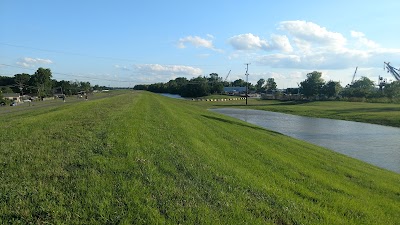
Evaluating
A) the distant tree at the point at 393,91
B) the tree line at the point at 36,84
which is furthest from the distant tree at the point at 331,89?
the tree line at the point at 36,84

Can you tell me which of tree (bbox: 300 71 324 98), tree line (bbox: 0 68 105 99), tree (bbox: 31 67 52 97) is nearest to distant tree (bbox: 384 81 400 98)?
tree (bbox: 300 71 324 98)

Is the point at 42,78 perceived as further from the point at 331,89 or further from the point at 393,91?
the point at 393,91

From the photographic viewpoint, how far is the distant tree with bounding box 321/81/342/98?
4670 inches

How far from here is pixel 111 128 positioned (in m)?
13.3

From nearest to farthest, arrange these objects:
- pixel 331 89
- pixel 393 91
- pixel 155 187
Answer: pixel 155 187
pixel 393 91
pixel 331 89

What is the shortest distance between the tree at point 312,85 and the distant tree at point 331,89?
1774 millimetres

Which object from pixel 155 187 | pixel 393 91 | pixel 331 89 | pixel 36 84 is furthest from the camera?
pixel 36 84

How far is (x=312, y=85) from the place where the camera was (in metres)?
124

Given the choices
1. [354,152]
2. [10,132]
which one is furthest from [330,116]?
[10,132]

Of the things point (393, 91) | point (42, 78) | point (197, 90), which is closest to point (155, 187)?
point (393, 91)

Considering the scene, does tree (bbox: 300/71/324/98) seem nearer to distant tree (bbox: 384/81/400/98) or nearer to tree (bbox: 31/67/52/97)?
distant tree (bbox: 384/81/400/98)

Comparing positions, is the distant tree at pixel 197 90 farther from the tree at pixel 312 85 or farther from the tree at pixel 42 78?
the tree at pixel 42 78

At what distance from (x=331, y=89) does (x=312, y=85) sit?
23.6ft

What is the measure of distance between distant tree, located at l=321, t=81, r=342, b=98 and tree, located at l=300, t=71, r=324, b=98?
1.77 meters
